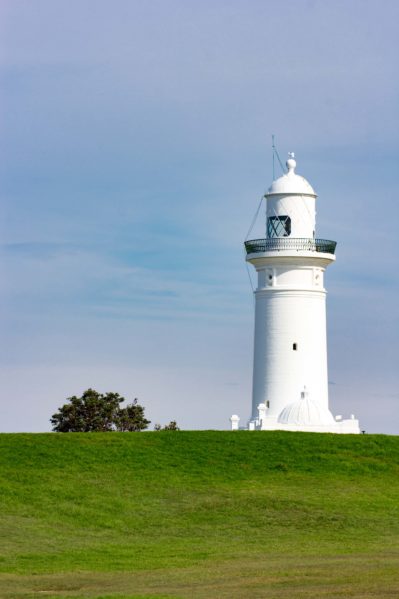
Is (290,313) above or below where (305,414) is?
above

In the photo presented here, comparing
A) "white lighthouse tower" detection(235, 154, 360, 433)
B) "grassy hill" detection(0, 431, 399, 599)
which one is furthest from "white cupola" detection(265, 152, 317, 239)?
"grassy hill" detection(0, 431, 399, 599)

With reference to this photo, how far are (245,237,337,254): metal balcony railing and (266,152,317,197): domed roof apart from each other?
1995mm

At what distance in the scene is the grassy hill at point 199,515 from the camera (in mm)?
29812

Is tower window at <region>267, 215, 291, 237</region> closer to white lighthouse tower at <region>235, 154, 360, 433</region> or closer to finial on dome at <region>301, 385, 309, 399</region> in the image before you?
white lighthouse tower at <region>235, 154, 360, 433</region>

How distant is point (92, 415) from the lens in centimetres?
6719

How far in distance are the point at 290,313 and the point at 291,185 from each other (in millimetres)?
5569

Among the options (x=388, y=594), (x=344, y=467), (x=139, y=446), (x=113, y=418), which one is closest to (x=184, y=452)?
(x=139, y=446)

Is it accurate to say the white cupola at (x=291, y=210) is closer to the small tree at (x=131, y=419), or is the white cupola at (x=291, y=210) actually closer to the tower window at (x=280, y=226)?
the tower window at (x=280, y=226)

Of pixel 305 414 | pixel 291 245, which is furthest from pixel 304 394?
pixel 291 245

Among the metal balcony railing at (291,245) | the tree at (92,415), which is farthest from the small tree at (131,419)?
the metal balcony railing at (291,245)

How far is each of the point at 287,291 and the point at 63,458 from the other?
14466 mm

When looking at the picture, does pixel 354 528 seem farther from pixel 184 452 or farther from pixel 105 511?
pixel 184 452

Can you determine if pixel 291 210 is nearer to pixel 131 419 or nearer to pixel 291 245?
pixel 291 245

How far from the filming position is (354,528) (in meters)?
39.9
